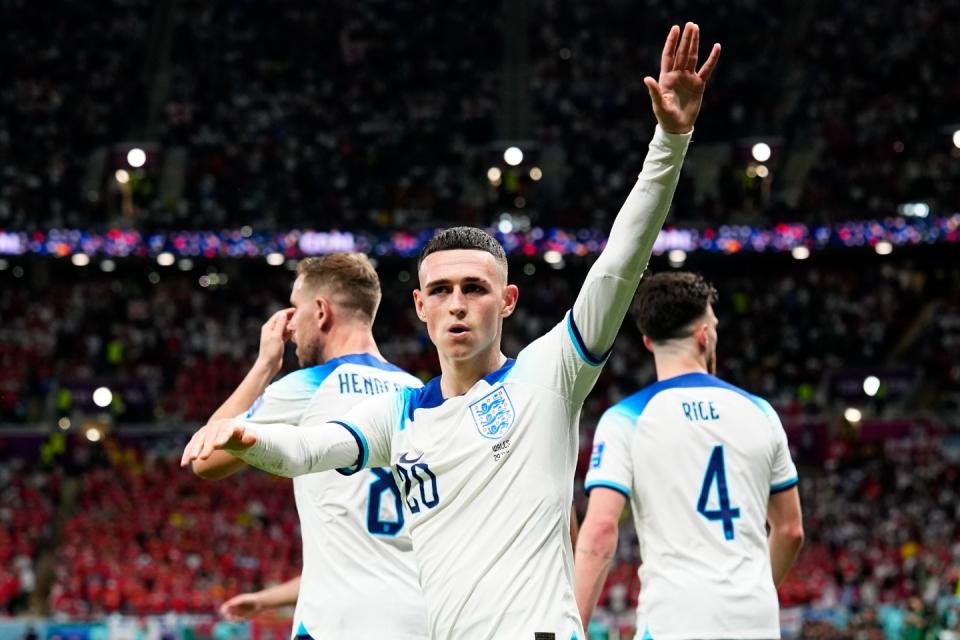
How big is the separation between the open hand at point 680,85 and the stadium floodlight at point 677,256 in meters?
31.6

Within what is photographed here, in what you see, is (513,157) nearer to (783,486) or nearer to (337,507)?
(783,486)

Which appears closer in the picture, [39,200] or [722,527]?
[722,527]

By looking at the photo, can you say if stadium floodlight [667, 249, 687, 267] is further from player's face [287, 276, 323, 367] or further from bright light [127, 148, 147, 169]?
player's face [287, 276, 323, 367]

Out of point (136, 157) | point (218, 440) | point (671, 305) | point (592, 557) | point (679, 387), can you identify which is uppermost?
point (136, 157)

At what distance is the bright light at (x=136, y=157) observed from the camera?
36.6 metres

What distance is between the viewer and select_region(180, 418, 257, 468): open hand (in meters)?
3.79

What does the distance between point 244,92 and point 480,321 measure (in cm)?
3664

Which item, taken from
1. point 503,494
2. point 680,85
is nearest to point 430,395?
point 503,494

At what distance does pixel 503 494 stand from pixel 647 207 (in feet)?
3.11

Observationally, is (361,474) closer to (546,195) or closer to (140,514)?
(140,514)

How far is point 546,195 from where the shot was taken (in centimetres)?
3703

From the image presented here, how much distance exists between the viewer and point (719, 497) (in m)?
5.53

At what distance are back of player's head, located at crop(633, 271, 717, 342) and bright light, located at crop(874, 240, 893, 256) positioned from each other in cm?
2993

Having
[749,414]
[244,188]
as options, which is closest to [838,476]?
[244,188]
